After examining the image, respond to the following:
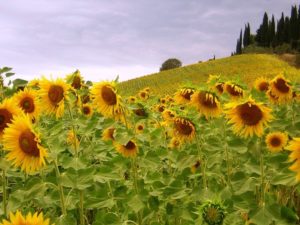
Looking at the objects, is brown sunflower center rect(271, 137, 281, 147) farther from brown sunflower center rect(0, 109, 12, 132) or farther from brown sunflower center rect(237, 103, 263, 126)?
brown sunflower center rect(0, 109, 12, 132)

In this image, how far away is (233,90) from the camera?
16.8 feet

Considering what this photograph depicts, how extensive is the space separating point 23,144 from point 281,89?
131 inches

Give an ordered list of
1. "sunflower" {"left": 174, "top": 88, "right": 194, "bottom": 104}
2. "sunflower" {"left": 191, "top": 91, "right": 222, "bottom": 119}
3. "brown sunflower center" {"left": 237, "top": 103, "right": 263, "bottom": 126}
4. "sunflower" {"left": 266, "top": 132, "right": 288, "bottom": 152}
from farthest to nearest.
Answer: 1. "sunflower" {"left": 266, "top": 132, "right": 288, "bottom": 152}
2. "sunflower" {"left": 174, "top": 88, "right": 194, "bottom": 104}
3. "sunflower" {"left": 191, "top": 91, "right": 222, "bottom": 119}
4. "brown sunflower center" {"left": 237, "top": 103, "right": 263, "bottom": 126}

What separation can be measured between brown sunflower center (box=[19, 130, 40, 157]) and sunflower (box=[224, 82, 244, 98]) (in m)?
2.45

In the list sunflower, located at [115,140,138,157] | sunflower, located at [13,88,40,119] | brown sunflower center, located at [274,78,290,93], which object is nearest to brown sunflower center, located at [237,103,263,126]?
sunflower, located at [115,140,138,157]

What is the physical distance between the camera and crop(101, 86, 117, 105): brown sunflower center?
163 inches

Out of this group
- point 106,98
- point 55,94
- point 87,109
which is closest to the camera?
point 55,94

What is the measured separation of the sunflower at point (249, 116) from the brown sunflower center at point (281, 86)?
5.66ft

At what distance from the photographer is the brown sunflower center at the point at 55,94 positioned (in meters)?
4.05

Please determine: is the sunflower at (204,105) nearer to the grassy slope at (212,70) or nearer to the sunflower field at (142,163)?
the sunflower field at (142,163)

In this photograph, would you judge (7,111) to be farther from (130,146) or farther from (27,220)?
(27,220)

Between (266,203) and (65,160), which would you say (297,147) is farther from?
(65,160)

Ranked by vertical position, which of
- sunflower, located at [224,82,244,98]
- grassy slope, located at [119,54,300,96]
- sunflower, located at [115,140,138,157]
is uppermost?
grassy slope, located at [119,54,300,96]

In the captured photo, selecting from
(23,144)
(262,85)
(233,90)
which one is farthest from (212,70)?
(23,144)
